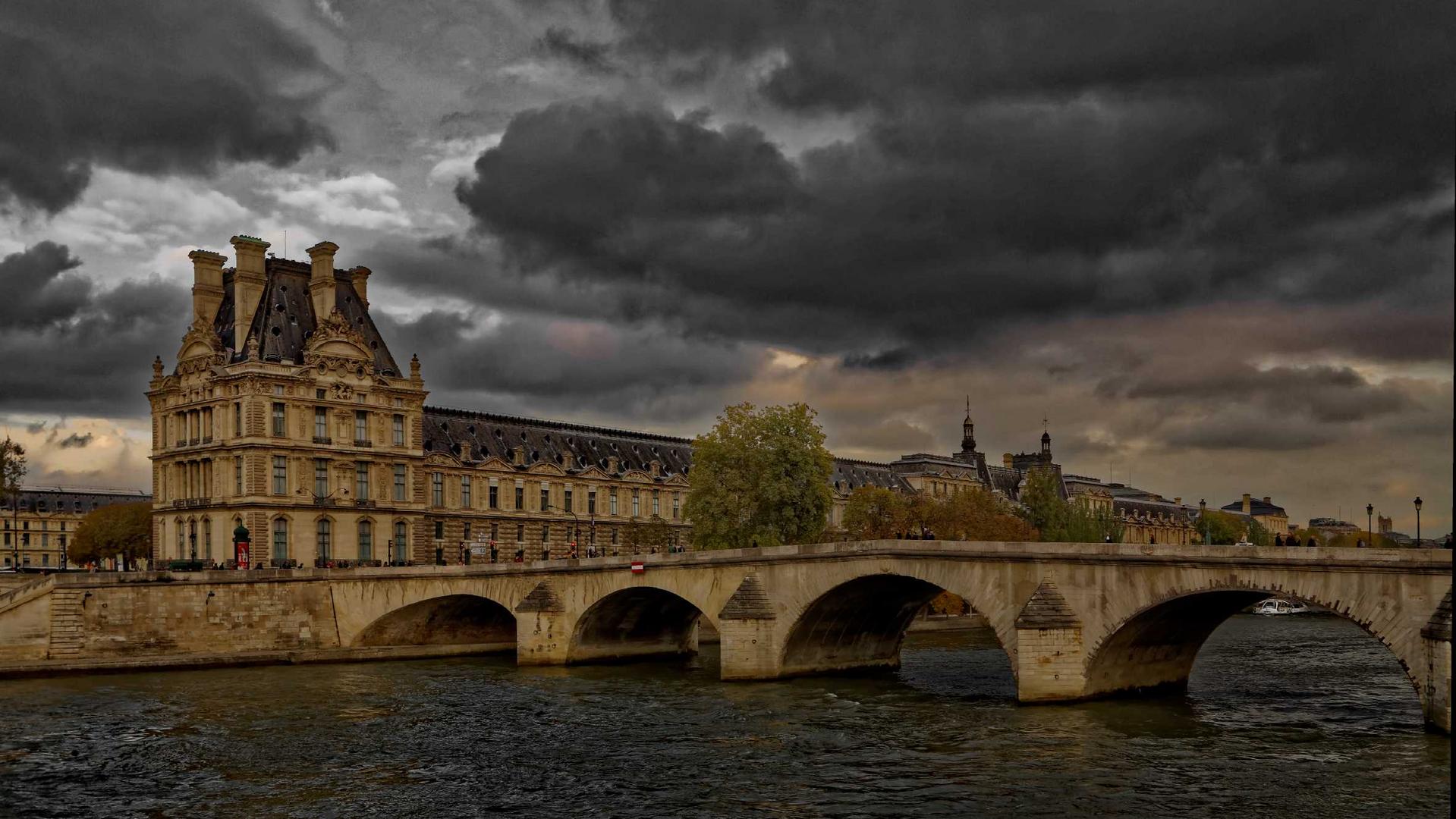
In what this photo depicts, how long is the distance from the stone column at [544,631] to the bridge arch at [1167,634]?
3107cm

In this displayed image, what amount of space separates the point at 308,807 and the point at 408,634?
49.8 m

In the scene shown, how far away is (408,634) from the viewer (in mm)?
86438

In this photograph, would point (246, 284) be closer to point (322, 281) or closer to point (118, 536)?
point (322, 281)

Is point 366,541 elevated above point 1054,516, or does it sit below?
below

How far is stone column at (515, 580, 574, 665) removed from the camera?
7700 cm

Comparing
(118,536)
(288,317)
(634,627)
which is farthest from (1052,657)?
(118,536)

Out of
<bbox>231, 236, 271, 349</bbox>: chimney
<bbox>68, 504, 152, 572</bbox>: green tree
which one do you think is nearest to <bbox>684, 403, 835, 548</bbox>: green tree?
<bbox>231, 236, 271, 349</bbox>: chimney

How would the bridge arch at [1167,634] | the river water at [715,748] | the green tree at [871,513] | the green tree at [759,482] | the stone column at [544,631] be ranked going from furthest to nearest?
the green tree at [871,513] → the green tree at [759,482] → the stone column at [544,631] → the bridge arch at [1167,634] → the river water at [715,748]

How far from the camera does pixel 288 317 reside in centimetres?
10300

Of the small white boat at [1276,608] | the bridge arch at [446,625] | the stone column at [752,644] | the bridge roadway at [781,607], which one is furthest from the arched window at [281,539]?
the small white boat at [1276,608]

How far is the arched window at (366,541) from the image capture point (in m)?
105

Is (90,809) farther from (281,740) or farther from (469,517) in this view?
(469,517)

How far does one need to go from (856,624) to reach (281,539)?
46.8m

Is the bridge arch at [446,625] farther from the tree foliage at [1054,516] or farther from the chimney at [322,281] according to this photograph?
the tree foliage at [1054,516]
